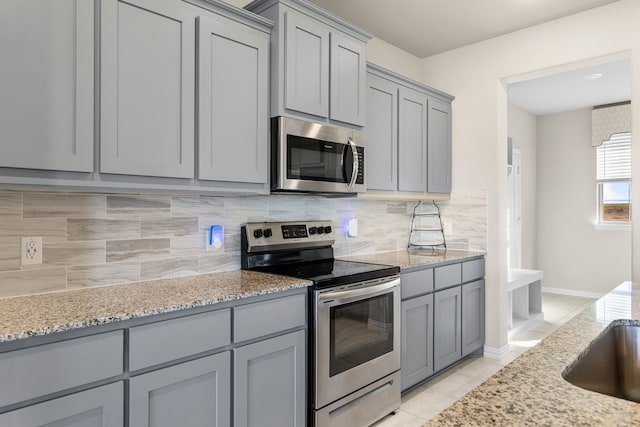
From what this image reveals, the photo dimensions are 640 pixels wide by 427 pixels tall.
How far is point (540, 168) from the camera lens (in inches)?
245

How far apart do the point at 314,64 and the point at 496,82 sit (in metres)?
1.95

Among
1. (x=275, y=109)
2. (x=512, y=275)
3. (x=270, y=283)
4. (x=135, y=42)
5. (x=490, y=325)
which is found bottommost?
(x=490, y=325)

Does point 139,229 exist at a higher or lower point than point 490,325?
higher

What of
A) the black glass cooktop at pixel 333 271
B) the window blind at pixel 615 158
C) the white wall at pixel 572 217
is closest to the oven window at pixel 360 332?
the black glass cooktop at pixel 333 271

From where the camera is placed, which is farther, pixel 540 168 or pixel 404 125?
pixel 540 168

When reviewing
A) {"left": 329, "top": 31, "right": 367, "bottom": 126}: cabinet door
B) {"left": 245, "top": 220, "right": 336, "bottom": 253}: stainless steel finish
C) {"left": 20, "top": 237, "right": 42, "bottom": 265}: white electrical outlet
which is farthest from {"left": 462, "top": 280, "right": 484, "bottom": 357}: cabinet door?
→ {"left": 20, "top": 237, "right": 42, "bottom": 265}: white electrical outlet

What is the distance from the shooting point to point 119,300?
63.1 inches

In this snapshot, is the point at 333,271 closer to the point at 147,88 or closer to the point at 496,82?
the point at 147,88

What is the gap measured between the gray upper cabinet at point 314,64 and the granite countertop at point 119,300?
934 millimetres

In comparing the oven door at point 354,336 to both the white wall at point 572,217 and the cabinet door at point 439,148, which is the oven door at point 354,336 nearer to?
the cabinet door at point 439,148

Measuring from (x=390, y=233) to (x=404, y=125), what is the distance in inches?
38.2

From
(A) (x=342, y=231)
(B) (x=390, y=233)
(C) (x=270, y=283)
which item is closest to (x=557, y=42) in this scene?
(B) (x=390, y=233)

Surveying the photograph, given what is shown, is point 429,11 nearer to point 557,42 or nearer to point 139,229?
point 557,42

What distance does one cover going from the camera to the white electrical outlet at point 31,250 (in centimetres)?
168
